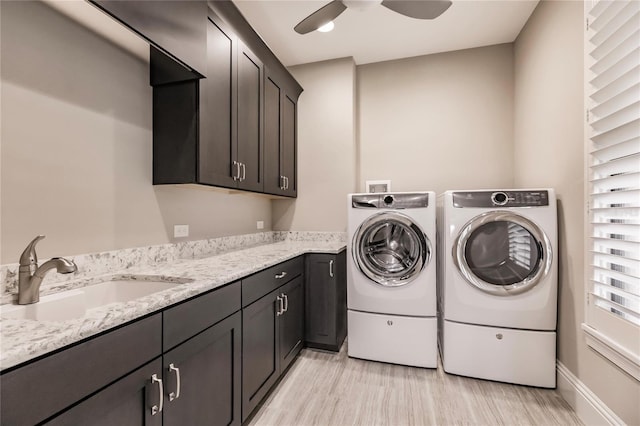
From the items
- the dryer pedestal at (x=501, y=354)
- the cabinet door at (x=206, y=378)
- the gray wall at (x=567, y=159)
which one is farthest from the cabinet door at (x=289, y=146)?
the gray wall at (x=567, y=159)

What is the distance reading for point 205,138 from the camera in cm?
174

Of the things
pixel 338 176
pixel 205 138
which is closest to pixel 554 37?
pixel 338 176

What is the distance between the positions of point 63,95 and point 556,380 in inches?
129

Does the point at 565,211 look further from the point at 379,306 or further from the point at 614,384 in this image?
the point at 379,306

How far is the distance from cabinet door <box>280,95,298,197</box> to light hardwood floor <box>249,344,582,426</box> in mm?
1692

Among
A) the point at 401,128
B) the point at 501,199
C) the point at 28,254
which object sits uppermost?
the point at 401,128

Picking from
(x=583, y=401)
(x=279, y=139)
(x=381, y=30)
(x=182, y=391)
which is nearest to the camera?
(x=182, y=391)

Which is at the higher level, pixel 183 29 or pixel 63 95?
pixel 183 29

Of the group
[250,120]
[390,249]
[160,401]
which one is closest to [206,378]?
[160,401]

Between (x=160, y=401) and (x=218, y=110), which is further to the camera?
(x=218, y=110)

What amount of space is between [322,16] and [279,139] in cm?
113

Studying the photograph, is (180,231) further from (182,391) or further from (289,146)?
(289,146)

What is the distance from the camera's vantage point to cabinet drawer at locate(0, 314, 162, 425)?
614 millimetres

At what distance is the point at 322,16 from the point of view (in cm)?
188
